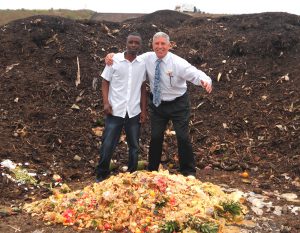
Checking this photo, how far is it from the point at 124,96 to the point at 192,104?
15.6 feet

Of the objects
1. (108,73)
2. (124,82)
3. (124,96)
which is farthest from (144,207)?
(108,73)

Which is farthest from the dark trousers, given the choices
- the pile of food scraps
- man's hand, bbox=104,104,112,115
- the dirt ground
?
the pile of food scraps

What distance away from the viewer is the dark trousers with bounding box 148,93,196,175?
6500 mm

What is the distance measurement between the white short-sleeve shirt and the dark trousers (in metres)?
0.43

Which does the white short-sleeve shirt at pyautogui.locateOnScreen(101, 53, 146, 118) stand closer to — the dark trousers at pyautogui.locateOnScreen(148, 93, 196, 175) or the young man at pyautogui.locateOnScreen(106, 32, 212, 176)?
the young man at pyautogui.locateOnScreen(106, 32, 212, 176)

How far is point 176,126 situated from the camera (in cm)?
658

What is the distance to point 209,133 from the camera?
970 cm

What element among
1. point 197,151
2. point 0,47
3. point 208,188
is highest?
point 0,47

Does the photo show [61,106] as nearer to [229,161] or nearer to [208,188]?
[229,161]

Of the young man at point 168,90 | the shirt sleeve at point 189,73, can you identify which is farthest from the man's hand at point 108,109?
the shirt sleeve at point 189,73

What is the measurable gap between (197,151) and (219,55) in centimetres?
421

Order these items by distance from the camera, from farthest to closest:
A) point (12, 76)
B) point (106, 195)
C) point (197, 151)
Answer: point (12, 76)
point (197, 151)
point (106, 195)

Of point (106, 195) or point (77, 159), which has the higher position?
point (106, 195)

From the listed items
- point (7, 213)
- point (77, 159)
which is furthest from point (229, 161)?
point (7, 213)
